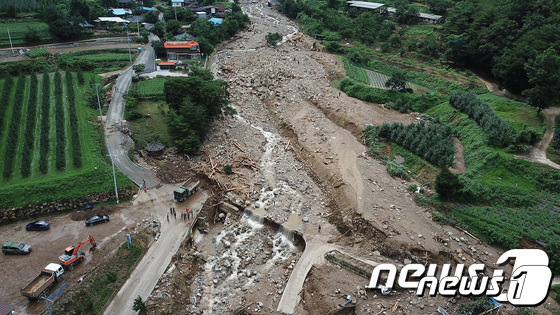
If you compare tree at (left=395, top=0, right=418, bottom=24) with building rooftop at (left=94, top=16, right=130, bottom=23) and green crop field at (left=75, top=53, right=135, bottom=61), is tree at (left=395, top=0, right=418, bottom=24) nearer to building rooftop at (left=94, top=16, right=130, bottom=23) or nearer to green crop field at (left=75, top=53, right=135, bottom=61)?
green crop field at (left=75, top=53, right=135, bottom=61)

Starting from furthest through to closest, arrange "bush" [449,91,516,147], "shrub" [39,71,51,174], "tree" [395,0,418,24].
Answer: "tree" [395,0,418,24] < "bush" [449,91,516,147] < "shrub" [39,71,51,174]

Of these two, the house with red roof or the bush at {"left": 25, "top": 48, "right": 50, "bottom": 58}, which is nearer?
the bush at {"left": 25, "top": 48, "right": 50, "bottom": 58}

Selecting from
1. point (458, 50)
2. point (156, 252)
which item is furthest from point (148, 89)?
point (458, 50)

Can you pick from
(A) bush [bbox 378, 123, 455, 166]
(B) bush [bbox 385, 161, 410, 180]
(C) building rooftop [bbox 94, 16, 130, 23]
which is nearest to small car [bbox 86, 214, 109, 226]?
(B) bush [bbox 385, 161, 410, 180]

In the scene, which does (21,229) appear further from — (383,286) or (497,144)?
(497,144)

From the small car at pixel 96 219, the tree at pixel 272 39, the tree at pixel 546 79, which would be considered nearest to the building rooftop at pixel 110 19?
the tree at pixel 272 39

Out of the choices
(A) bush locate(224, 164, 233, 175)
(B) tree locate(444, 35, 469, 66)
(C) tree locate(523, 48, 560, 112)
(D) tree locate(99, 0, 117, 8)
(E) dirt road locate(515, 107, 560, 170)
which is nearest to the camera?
(E) dirt road locate(515, 107, 560, 170)
